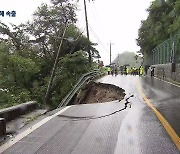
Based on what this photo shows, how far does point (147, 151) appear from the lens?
5.29 m

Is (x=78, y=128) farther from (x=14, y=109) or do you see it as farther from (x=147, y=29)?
(x=147, y=29)

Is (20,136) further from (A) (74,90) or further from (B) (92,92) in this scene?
(B) (92,92)

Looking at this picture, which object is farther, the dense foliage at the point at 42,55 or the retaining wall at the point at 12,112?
the dense foliage at the point at 42,55

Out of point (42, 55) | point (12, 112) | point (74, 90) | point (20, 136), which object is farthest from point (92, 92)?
point (42, 55)

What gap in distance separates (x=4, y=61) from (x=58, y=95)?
8042mm

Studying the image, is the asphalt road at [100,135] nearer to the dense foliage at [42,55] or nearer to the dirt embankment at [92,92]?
the dirt embankment at [92,92]

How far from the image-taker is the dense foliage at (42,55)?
115 feet

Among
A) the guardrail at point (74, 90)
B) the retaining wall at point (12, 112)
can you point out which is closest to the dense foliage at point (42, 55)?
the guardrail at point (74, 90)

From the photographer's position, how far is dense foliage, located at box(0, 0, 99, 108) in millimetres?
35062

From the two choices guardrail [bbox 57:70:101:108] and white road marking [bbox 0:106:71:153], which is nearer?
white road marking [bbox 0:106:71:153]

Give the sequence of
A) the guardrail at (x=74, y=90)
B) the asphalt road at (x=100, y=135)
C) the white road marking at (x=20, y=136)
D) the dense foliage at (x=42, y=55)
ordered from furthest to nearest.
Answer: the dense foliage at (x=42, y=55)
the guardrail at (x=74, y=90)
the white road marking at (x=20, y=136)
the asphalt road at (x=100, y=135)

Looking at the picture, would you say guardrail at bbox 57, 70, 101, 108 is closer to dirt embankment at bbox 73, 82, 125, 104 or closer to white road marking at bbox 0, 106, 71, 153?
Answer: dirt embankment at bbox 73, 82, 125, 104

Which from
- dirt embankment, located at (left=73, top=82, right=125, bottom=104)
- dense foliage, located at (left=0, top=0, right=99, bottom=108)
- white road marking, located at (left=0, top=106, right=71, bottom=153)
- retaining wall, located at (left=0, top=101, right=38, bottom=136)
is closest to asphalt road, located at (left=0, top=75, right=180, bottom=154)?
white road marking, located at (left=0, top=106, right=71, bottom=153)

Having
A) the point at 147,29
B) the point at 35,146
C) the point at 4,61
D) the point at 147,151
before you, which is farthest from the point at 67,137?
the point at 147,29
